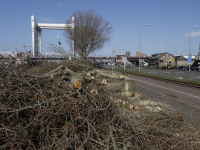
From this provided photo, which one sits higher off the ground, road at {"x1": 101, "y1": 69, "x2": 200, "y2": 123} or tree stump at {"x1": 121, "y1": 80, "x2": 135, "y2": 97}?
tree stump at {"x1": 121, "y1": 80, "x2": 135, "y2": 97}

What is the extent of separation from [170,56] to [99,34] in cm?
4671

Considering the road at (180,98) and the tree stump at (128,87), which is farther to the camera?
the tree stump at (128,87)

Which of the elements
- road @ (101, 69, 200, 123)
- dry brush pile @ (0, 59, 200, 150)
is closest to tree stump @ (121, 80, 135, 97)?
road @ (101, 69, 200, 123)

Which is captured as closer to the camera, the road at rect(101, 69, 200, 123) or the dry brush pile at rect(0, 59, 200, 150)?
the dry brush pile at rect(0, 59, 200, 150)

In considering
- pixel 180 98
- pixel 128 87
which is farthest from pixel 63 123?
pixel 180 98

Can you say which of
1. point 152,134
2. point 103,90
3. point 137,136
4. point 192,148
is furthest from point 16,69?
point 192,148

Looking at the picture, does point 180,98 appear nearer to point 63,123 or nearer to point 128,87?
point 128,87

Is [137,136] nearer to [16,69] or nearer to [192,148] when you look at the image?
[192,148]

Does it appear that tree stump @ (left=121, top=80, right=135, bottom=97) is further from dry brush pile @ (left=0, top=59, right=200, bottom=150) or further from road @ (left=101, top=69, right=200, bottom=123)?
dry brush pile @ (left=0, top=59, right=200, bottom=150)

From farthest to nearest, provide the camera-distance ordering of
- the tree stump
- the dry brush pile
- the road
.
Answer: the tree stump < the road < the dry brush pile

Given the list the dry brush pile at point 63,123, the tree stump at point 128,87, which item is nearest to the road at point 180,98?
the tree stump at point 128,87

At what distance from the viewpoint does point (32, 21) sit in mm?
55469

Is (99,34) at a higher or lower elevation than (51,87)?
A: higher

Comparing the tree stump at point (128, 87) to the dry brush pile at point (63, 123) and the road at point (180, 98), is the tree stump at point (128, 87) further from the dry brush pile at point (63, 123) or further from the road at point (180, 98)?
the dry brush pile at point (63, 123)
